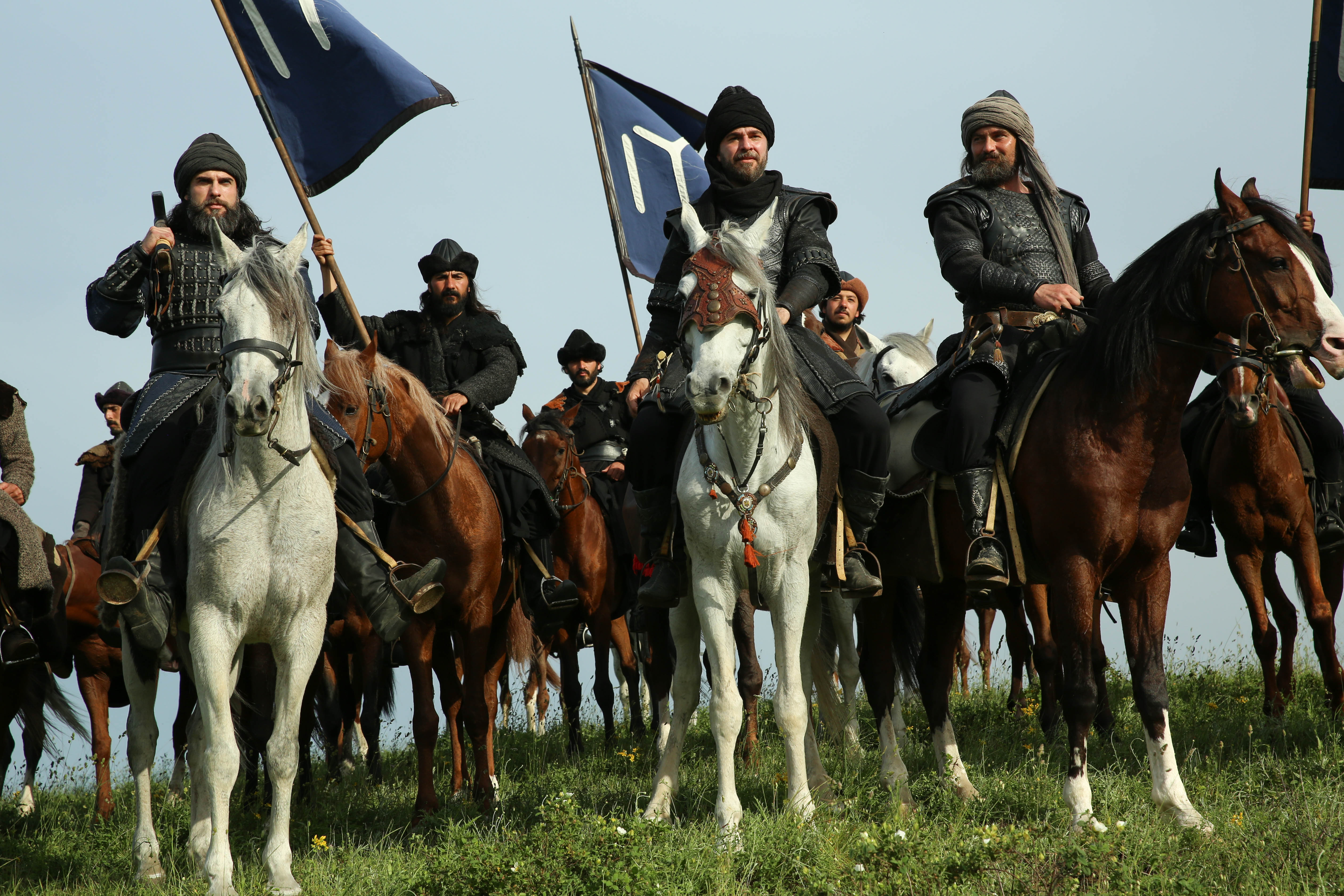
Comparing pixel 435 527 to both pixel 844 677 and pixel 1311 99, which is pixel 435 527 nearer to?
pixel 844 677

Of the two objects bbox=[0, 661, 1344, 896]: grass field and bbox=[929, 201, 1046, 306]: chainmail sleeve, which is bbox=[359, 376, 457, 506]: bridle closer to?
bbox=[0, 661, 1344, 896]: grass field

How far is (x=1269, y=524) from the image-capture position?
8.92m

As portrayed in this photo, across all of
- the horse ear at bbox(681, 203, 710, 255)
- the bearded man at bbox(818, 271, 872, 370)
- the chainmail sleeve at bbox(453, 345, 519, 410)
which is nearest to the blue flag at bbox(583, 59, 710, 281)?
the bearded man at bbox(818, 271, 872, 370)

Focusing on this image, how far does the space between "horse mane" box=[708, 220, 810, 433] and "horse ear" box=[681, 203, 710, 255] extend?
62mm

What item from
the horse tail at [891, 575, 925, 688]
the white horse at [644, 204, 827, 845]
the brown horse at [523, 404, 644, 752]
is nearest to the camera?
the white horse at [644, 204, 827, 845]

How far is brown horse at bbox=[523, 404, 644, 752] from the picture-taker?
11.0m

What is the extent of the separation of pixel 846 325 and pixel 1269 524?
4.61 metres

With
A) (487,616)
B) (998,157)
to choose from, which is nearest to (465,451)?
(487,616)

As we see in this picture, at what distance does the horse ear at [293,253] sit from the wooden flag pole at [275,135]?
200 centimetres

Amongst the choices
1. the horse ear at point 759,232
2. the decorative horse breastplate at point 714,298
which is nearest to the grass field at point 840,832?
the decorative horse breastplate at point 714,298

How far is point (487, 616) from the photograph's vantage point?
8.52 metres

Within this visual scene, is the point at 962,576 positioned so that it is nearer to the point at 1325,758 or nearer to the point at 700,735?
the point at 1325,758

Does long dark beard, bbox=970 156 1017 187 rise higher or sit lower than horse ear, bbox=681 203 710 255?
higher

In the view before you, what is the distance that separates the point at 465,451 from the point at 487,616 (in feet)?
4.08
